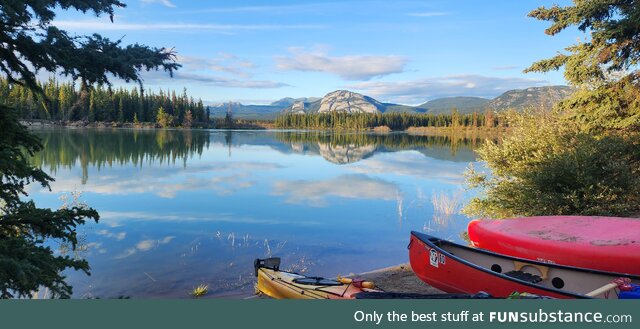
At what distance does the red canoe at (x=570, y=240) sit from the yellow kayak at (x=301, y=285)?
409 cm

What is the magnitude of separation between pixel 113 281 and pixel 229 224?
18.2 feet

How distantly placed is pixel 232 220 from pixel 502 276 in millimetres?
11079

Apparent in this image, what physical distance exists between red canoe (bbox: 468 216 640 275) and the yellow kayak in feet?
13.4

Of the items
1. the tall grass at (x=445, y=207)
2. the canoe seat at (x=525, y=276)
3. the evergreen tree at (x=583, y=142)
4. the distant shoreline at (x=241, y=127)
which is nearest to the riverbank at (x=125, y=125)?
the distant shoreline at (x=241, y=127)

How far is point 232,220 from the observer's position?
52.5ft

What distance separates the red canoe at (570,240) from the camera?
26.3 feet

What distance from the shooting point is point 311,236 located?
1420 centimetres

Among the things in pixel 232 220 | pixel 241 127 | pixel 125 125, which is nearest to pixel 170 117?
pixel 125 125

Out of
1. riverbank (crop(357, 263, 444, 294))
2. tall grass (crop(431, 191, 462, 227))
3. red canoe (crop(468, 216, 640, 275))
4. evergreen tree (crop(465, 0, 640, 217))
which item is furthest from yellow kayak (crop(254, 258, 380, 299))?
tall grass (crop(431, 191, 462, 227))

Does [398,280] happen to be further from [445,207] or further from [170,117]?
[170,117]

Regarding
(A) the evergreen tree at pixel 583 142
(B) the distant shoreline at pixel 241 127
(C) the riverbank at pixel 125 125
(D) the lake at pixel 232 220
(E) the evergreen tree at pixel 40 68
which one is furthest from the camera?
(B) the distant shoreline at pixel 241 127

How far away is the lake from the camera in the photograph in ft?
35.1

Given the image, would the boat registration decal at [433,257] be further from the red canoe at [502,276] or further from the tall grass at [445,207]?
the tall grass at [445,207]

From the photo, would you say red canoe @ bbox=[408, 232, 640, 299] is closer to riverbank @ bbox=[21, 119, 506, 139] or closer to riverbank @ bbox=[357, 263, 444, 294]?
riverbank @ bbox=[357, 263, 444, 294]
